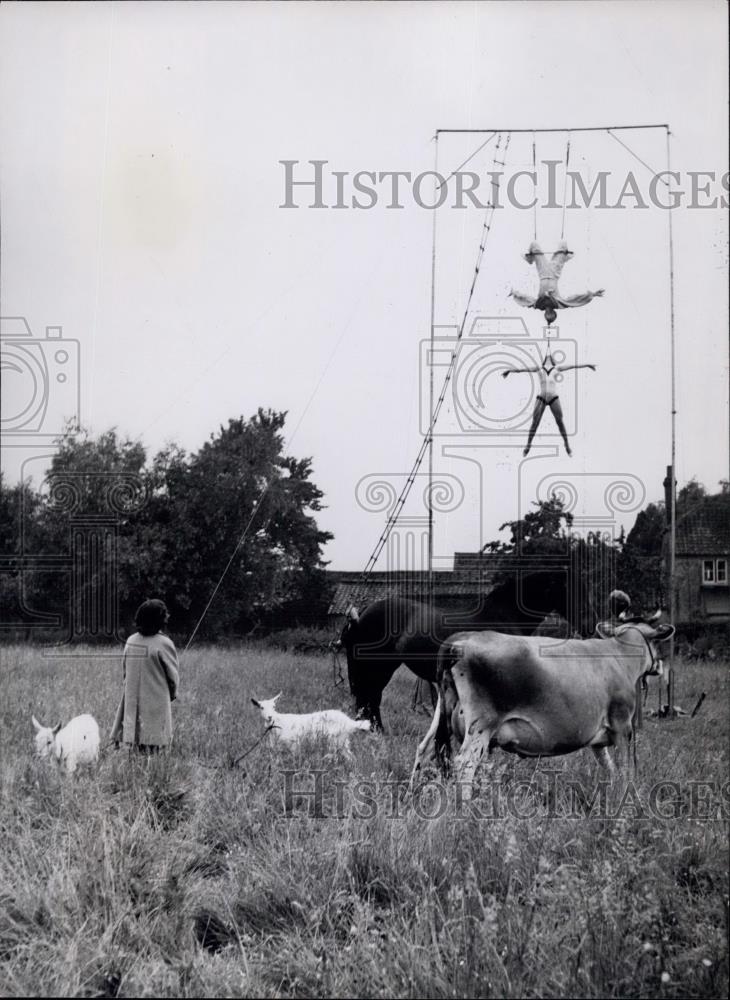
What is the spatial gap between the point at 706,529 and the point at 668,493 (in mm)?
375

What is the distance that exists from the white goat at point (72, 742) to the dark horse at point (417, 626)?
6.12ft

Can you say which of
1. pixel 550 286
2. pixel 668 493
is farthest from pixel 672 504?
pixel 550 286

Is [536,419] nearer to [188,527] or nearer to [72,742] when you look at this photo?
[188,527]

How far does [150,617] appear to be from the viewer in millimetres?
5906

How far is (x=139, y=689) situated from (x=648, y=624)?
3602 millimetres

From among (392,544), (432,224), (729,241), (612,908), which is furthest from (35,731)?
(729,241)

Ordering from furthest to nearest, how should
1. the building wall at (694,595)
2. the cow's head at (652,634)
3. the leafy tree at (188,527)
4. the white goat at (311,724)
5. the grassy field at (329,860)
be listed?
the leafy tree at (188,527), the white goat at (311,724), the cow's head at (652,634), the building wall at (694,595), the grassy field at (329,860)

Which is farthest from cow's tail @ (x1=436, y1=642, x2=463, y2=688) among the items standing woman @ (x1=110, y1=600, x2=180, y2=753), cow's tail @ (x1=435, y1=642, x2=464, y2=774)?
standing woman @ (x1=110, y1=600, x2=180, y2=753)

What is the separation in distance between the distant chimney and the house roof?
73mm

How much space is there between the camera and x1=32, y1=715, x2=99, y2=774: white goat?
564cm

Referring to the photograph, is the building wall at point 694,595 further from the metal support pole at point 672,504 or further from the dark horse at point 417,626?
the dark horse at point 417,626

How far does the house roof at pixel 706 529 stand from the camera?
559 centimetres

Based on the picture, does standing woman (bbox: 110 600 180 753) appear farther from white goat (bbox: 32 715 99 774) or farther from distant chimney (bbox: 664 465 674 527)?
distant chimney (bbox: 664 465 674 527)

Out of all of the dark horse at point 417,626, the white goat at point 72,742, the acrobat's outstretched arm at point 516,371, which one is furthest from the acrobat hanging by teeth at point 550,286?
the white goat at point 72,742
